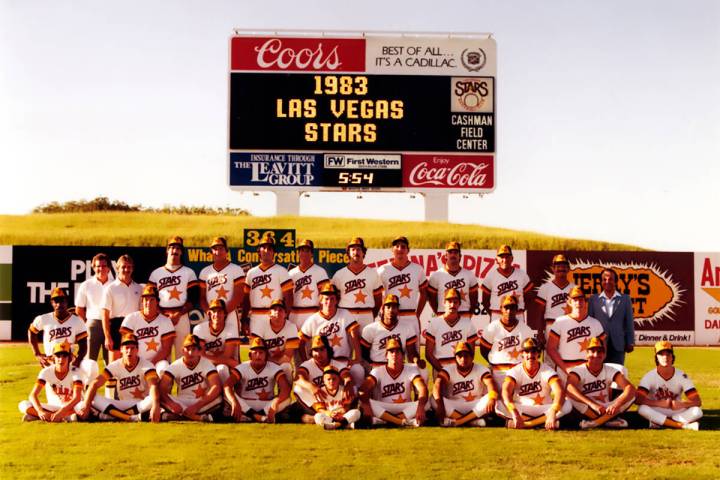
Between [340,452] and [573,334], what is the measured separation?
2.86m

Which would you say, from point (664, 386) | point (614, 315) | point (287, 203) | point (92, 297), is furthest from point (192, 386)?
point (287, 203)

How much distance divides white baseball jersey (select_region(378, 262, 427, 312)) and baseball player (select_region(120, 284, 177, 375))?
226 centimetres

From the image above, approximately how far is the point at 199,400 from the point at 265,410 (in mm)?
608

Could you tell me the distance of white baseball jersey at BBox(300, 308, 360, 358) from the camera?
25.6 ft

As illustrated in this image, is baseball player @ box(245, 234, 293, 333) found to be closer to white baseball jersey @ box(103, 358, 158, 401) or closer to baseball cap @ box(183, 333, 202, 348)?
baseball cap @ box(183, 333, 202, 348)

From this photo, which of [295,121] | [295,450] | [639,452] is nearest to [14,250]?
[295,121]

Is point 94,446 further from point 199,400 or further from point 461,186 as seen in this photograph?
point 461,186

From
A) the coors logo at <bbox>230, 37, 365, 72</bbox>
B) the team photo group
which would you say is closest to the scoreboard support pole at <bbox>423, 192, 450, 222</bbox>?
the coors logo at <bbox>230, 37, 365, 72</bbox>

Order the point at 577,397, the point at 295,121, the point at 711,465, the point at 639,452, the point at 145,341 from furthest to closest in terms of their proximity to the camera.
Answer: the point at 295,121, the point at 145,341, the point at 577,397, the point at 639,452, the point at 711,465

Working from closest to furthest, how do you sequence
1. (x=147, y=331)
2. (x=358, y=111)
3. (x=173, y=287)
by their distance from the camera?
(x=147, y=331) → (x=173, y=287) → (x=358, y=111)

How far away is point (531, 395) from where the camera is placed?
7375mm

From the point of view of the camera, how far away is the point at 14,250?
1557 centimetres

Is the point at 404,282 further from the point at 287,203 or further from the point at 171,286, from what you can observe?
the point at 287,203

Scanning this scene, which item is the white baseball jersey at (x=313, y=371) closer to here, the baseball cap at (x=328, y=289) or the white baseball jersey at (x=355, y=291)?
the baseball cap at (x=328, y=289)
